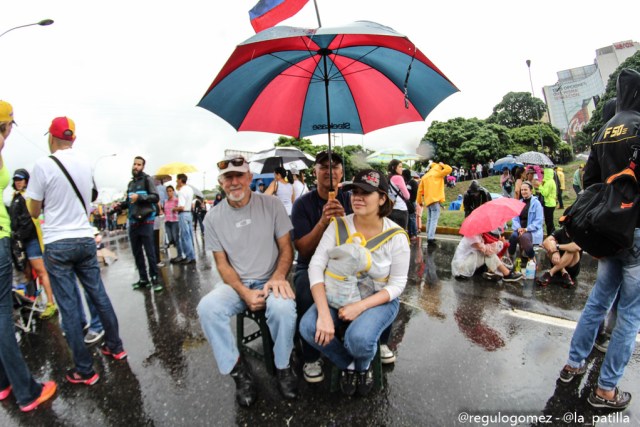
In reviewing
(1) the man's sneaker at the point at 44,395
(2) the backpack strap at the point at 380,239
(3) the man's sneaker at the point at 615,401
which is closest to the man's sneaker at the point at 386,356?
(2) the backpack strap at the point at 380,239

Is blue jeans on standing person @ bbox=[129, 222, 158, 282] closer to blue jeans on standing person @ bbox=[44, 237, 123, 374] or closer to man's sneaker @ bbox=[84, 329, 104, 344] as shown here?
man's sneaker @ bbox=[84, 329, 104, 344]

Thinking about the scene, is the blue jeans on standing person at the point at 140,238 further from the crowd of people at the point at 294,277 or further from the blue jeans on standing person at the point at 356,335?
the blue jeans on standing person at the point at 356,335

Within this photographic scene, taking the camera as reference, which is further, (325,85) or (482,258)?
(482,258)

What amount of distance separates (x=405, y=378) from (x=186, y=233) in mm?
6031

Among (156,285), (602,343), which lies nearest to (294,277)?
(602,343)

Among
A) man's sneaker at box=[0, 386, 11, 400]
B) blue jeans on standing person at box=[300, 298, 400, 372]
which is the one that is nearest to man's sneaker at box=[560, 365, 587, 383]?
blue jeans on standing person at box=[300, 298, 400, 372]

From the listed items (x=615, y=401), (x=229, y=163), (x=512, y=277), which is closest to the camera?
(x=615, y=401)

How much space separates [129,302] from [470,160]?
3766 cm

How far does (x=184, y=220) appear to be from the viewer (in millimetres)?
7082

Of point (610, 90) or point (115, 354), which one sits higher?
point (610, 90)

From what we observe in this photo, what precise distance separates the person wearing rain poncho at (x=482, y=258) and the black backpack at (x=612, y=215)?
254 centimetres

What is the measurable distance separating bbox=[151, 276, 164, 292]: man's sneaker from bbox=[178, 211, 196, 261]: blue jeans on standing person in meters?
1.60

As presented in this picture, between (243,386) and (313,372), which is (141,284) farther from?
(313,372)

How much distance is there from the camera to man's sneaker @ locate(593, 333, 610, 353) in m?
2.74
